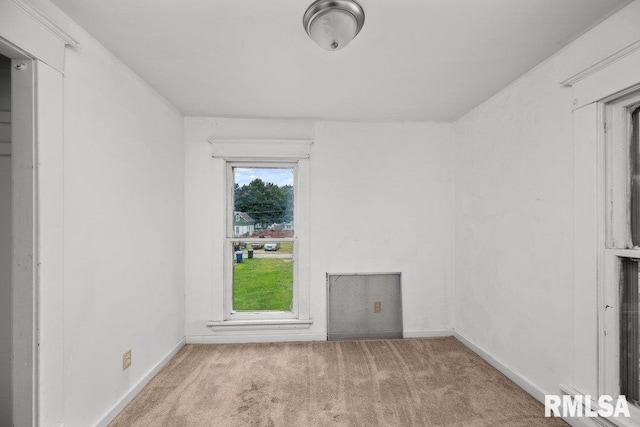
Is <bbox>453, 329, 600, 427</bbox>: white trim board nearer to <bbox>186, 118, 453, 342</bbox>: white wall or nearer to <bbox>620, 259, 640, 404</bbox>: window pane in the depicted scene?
<bbox>620, 259, 640, 404</bbox>: window pane

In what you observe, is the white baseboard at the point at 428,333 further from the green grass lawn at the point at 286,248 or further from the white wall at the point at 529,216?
the green grass lawn at the point at 286,248

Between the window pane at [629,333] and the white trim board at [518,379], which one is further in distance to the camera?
the white trim board at [518,379]

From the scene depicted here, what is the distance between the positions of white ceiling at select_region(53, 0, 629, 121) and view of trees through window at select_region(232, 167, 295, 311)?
2.83 ft

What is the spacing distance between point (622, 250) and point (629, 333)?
497 mm

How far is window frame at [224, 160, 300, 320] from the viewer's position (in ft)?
10.9

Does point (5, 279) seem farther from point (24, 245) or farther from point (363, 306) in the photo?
point (363, 306)

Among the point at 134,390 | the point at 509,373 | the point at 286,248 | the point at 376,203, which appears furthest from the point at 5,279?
the point at 509,373

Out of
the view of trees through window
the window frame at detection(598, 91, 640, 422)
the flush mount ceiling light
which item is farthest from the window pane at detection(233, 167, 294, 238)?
the window frame at detection(598, 91, 640, 422)

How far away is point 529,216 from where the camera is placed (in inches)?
88.7

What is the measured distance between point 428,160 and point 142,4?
2938 millimetres

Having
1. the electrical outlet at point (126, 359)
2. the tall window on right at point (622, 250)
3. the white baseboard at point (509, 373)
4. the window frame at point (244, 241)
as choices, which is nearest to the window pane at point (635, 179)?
the tall window on right at point (622, 250)

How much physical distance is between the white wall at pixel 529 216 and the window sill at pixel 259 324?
1.81 metres

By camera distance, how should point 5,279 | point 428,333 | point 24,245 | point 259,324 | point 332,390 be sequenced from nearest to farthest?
point 24,245
point 5,279
point 332,390
point 259,324
point 428,333

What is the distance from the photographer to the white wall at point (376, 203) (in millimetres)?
3287
